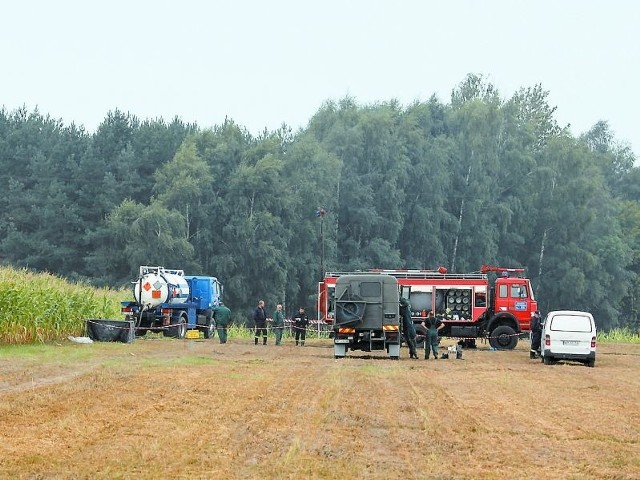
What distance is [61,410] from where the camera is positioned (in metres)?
17.3

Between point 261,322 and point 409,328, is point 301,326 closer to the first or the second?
point 261,322

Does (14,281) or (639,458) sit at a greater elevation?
(14,281)

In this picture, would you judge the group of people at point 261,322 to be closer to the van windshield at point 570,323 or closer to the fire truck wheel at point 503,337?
the fire truck wheel at point 503,337

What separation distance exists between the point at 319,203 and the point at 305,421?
73473 mm

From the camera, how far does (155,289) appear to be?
48.5 meters

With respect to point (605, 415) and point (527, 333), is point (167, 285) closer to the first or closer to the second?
point (527, 333)

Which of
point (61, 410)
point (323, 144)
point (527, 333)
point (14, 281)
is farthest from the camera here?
point (323, 144)

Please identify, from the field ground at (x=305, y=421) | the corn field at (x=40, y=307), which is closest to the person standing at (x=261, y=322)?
the corn field at (x=40, y=307)

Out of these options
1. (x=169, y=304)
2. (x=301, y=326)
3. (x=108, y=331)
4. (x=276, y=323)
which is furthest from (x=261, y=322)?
(x=108, y=331)

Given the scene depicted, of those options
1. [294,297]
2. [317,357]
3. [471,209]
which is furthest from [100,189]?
[317,357]

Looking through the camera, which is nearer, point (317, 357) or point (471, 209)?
point (317, 357)

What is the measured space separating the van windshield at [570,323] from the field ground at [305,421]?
4463 millimetres

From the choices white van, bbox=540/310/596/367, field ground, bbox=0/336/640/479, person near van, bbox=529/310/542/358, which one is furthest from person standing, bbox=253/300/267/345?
field ground, bbox=0/336/640/479

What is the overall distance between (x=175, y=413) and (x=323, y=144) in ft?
258
